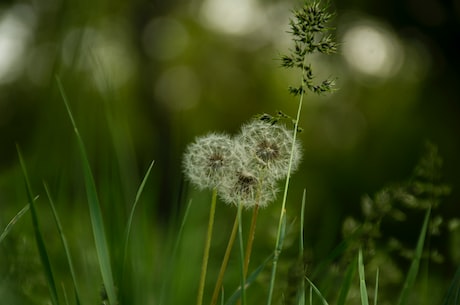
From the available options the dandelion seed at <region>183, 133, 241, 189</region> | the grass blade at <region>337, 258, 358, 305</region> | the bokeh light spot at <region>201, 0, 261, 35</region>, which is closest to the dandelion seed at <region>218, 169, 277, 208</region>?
the dandelion seed at <region>183, 133, 241, 189</region>

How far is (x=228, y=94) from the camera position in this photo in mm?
21219

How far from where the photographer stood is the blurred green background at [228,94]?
1961 millimetres

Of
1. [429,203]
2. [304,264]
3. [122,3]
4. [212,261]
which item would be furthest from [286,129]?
[122,3]

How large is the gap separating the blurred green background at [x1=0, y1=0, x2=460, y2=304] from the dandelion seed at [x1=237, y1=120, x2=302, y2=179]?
1.05ft

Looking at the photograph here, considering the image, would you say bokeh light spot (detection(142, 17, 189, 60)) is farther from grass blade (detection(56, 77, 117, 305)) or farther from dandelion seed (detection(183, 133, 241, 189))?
grass blade (detection(56, 77, 117, 305))

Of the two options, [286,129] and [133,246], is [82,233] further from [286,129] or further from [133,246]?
[286,129]

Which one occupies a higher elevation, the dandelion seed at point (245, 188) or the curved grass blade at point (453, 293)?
the dandelion seed at point (245, 188)

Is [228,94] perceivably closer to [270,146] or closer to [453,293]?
[270,146]

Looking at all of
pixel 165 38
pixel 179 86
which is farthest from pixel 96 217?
pixel 179 86

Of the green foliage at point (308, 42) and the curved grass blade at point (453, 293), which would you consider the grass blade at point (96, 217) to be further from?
the curved grass blade at point (453, 293)

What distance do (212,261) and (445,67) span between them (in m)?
11.6

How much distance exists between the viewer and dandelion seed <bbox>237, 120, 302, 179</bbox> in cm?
154

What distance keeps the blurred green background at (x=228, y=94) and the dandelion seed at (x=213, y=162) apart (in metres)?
0.18

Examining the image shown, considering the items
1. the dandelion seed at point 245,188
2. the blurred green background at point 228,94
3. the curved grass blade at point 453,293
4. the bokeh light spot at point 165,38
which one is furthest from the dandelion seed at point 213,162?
the bokeh light spot at point 165,38
